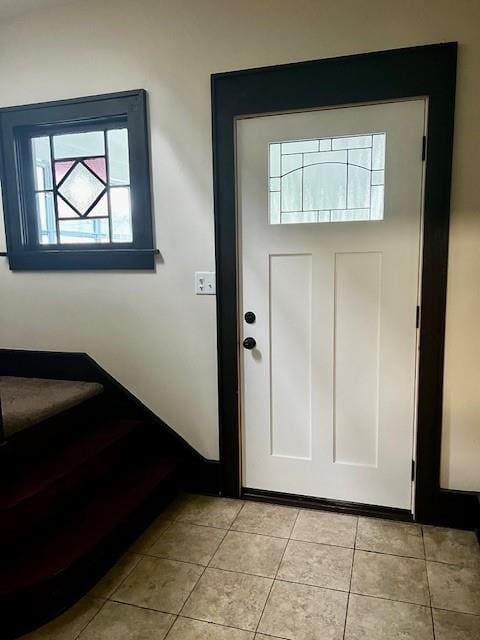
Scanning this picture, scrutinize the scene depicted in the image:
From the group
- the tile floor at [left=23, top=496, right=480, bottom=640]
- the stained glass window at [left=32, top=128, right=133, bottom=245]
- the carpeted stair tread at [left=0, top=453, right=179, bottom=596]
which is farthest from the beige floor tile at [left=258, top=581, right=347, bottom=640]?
the stained glass window at [left=32, top=128, right=133, bottom=245]

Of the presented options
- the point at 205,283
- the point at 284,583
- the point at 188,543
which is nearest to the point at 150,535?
the point at 188,543

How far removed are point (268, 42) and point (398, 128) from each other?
2.46 feet

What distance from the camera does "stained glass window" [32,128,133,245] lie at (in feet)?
8.63

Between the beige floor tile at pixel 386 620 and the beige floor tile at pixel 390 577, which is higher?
the beige floor tile at pixel 386 620

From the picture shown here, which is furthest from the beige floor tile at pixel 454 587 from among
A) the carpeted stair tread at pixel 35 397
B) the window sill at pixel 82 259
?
the window sill at pixel 82 259

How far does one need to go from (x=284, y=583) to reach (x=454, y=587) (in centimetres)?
68

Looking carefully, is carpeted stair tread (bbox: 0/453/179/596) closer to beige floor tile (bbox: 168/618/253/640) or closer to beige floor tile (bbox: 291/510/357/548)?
beige floor tile (bbox: 168/618/253/640)

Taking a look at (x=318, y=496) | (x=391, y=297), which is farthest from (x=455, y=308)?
(x=318, y=496)

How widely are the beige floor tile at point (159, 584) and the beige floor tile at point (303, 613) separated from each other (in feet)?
1.13

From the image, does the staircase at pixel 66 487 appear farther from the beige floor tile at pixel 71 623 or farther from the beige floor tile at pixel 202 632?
the beige floor tile at pixel 202 632

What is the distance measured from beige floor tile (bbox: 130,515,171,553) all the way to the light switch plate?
119 centimetres

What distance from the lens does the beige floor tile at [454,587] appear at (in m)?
1.78

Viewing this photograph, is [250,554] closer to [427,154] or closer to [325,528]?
[325,528]

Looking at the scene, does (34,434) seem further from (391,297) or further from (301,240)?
(391,297)
